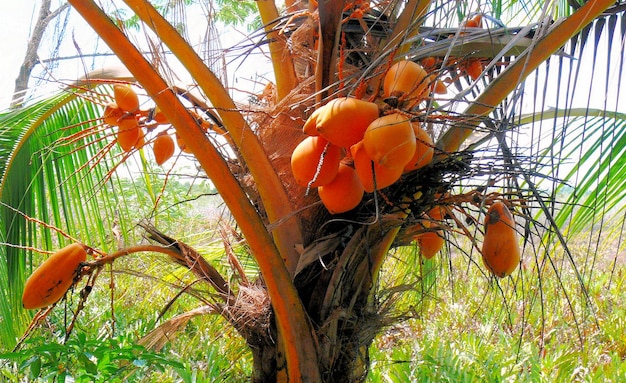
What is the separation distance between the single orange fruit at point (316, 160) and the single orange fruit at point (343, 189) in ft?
0.12

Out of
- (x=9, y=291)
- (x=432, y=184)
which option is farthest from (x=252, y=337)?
(x=9, y=291)

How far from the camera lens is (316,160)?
2.20ft

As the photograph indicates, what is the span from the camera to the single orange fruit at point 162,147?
1.08 meters

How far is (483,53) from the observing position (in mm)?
902

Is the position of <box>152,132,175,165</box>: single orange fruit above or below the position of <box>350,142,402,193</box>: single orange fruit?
above

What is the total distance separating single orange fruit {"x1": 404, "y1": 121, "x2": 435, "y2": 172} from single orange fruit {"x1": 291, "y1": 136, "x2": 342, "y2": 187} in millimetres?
100

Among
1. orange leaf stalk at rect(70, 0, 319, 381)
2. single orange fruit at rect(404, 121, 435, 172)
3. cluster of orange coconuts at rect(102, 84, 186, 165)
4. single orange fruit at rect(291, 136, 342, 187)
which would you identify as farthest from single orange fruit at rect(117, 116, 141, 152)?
single orange fruit at rect(404, 121, 435, 172)

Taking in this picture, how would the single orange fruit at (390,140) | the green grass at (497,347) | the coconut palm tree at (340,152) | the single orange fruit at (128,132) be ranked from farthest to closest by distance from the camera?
1. the green grass at (497,347)
2. the single orange fruit at (128,132)
3. the coconut palm tree at (340,152)
4. the single orange fruit at (390,140)

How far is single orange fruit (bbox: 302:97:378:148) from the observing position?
22.9 inches

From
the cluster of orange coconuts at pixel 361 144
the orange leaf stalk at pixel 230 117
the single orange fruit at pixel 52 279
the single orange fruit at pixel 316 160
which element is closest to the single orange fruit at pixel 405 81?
the cluster of orange coconuts at pixel 361 144

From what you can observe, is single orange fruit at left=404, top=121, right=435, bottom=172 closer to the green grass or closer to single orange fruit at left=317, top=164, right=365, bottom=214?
single orange fruit at left=317, top=164, right=365, bottom=214

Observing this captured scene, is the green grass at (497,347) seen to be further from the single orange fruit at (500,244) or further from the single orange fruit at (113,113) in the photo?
the single orange fruit at (113,113)

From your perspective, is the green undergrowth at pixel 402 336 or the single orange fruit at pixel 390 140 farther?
the green undergrowth at pixel 402 336

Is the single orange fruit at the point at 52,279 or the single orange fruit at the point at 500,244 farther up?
the single orange fruit at the point at 500,244
